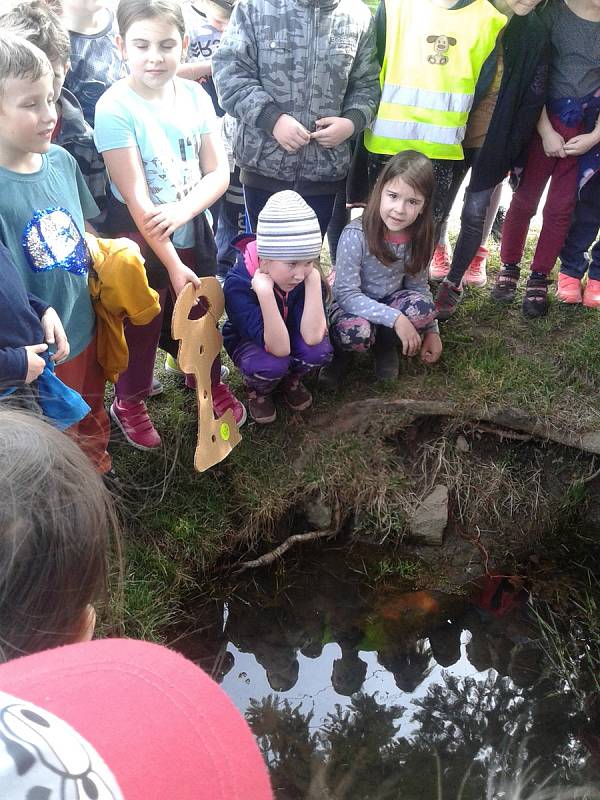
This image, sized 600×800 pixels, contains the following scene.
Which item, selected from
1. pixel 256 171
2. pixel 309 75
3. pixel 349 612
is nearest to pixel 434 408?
pixel 349 612

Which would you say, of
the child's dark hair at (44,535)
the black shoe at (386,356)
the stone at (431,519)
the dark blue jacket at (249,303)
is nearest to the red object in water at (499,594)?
the stone at (431,519)

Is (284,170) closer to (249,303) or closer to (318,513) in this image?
(249,303)

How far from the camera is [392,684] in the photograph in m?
2.45

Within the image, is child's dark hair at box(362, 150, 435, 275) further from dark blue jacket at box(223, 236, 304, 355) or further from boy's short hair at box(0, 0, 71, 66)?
boy's short hair at box(0, 0, 71, 66)

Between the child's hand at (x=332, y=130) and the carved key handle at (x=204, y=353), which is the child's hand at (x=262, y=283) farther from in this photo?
the child's hand at (x=332, y=130)

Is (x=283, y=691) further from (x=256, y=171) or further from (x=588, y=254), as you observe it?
(x=588, y=254)

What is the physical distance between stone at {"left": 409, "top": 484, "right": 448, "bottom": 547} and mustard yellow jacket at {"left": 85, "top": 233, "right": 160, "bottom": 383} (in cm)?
137

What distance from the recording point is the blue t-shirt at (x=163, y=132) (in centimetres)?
236

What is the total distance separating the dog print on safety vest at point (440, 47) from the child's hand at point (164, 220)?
1316mm

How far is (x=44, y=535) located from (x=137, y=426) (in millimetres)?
1843

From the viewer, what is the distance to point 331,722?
229 centimetres

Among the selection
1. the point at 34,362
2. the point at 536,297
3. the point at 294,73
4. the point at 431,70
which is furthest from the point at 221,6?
the point at 34,362

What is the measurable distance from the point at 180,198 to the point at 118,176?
9.7 inches

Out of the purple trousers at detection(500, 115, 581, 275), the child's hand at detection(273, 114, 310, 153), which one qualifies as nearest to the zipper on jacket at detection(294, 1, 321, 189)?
the child's hand at detection(273, 114, 310, 153)
